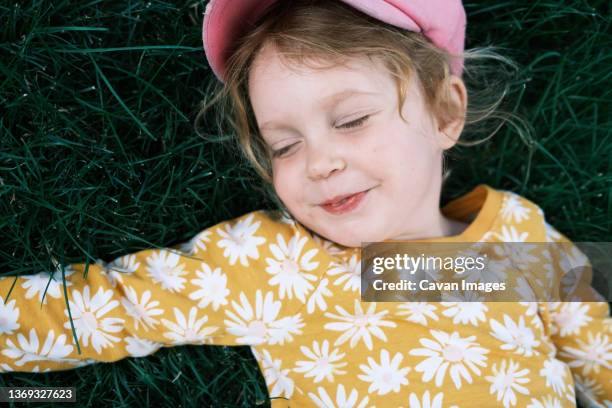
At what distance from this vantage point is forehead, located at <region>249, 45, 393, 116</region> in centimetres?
127

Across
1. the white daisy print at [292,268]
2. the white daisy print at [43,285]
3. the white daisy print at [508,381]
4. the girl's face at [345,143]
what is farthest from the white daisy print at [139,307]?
the white daisy print at [508,381]

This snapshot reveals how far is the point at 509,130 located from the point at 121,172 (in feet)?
3.43

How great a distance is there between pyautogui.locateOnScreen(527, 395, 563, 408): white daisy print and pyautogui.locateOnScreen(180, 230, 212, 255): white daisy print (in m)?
0.78

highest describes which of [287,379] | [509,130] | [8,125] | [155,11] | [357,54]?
[155,11]

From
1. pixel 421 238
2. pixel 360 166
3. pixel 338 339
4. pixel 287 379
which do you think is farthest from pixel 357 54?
pixel 287 379

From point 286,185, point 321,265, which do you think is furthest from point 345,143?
point 321,265

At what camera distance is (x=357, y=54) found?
1.31 metres

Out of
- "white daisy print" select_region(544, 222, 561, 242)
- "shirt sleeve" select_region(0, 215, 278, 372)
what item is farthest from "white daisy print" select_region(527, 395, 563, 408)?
"shirt sleeve" select_region(0, 215, 278, 372)

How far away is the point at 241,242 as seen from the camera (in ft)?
4.79

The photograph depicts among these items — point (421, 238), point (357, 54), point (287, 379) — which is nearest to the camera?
point (357, 54)

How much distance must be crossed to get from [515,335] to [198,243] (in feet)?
2.42

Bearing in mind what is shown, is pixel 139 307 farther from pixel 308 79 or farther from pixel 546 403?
pixel 546 403

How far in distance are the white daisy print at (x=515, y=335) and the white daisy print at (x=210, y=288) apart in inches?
23.3

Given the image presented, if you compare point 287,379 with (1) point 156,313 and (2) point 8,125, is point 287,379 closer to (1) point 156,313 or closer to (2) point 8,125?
(1) point 156,313
